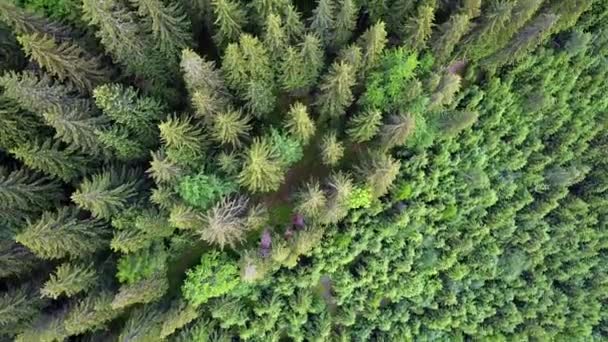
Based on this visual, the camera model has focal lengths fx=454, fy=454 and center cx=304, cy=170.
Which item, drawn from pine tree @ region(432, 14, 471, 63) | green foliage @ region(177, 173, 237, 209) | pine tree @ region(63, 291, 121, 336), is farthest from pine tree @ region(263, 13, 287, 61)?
pine tree @ region(63, 291, 121, 336)

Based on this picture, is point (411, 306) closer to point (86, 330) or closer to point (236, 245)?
point (236, 245)

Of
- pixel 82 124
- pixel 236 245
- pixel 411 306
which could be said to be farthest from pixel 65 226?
pixel 411 306

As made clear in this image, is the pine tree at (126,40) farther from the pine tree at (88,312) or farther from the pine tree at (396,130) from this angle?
the pine tree at (396,130)

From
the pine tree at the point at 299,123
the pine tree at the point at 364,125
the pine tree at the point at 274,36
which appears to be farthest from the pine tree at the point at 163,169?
the pine tree at the point at 364,125

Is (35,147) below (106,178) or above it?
above

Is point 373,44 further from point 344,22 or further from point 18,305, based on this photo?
point 18,305

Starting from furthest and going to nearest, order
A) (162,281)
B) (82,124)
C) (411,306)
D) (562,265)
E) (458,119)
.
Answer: (562,265) → (411,306) → (458,119) → (162,281) → (82,124)

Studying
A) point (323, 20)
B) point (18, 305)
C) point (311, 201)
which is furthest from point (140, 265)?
point (323, 20)
